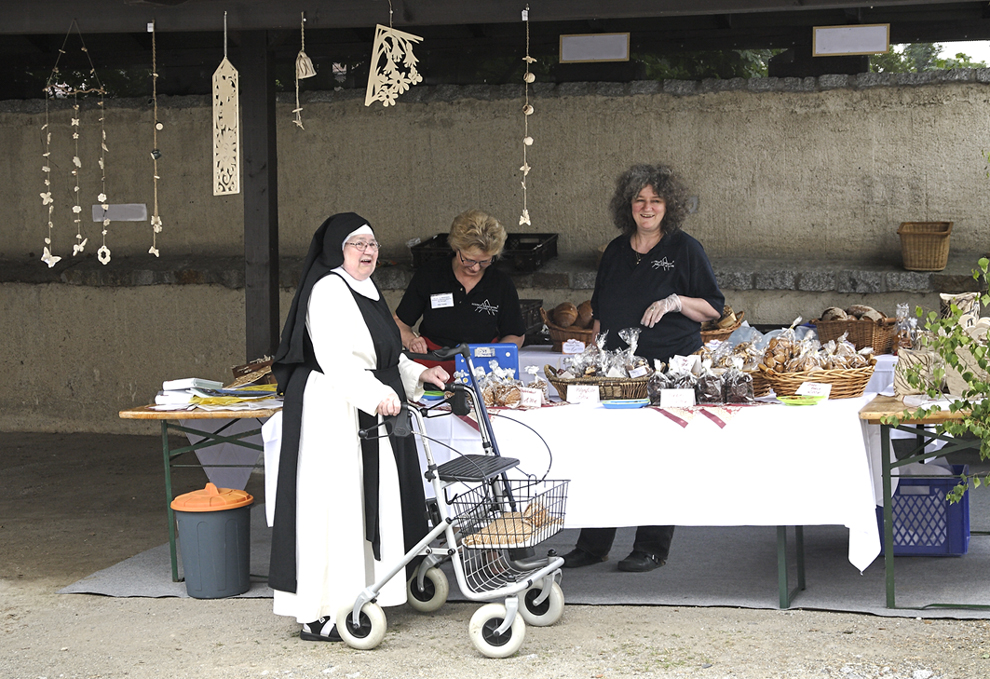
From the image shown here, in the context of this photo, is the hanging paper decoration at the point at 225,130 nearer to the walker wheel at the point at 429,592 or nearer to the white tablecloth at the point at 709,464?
the white tablecloth at the point at 709,464

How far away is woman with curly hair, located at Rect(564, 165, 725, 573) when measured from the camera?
4816 mm

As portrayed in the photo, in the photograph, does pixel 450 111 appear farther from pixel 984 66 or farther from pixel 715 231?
pixel 984 66

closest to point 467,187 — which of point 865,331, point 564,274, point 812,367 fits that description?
point 564,274

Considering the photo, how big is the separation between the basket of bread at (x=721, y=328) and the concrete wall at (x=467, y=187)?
136 cm

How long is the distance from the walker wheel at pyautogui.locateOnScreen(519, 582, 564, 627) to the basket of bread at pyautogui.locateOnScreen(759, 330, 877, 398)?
1.20m

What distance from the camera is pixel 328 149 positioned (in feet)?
28.5

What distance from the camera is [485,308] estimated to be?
544 centimetres

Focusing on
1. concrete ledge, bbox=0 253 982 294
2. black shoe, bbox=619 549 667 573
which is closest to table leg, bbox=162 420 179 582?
black shoe, bbox=619 549 667 573

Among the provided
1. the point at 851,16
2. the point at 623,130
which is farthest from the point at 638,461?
the point at 851,16

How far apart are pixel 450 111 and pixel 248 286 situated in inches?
121

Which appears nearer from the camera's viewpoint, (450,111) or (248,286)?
(248,286)

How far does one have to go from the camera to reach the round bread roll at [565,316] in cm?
667

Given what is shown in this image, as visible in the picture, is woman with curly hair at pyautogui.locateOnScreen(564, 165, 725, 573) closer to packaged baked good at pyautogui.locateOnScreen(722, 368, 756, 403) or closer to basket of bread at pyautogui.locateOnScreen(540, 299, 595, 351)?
packaged baked good at pyautogui.locateOnScreen(722, 368, 756, 403)

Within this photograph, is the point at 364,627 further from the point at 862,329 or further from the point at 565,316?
the point at 862,329
